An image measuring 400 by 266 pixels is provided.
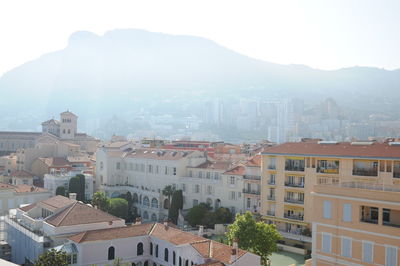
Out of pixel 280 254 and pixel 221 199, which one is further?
pixel 221 199

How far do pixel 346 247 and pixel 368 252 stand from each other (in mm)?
1055

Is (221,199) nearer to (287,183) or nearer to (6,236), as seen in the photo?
(287,183)

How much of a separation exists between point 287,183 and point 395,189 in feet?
91.5

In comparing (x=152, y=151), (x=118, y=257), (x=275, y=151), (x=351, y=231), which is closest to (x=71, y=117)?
(x=152, y=151)

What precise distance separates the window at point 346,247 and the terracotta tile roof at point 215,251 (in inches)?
391

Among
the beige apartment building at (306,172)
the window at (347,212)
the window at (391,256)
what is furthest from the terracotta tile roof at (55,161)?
the window at (391,256)

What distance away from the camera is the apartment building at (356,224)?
67.5ft

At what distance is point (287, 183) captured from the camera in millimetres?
48719

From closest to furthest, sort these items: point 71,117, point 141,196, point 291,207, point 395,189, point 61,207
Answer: point 395,189 < point 61,207 < point 291,207 < point 141,196 < point 71,117

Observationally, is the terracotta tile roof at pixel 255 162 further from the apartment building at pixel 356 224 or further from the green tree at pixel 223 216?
the apartment building at pixel 356 224

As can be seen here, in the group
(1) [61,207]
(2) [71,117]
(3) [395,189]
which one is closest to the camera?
(3) [395,189]

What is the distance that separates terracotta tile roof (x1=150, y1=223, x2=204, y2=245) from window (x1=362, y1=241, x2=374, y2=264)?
15.9 m

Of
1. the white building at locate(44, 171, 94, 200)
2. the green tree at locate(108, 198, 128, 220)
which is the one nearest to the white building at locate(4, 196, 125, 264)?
the green tree at locate(108, 198, 128, 220)

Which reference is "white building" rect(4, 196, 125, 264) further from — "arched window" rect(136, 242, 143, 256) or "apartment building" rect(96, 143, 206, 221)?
"apartment building" rect(96, 143, 206, 221)
